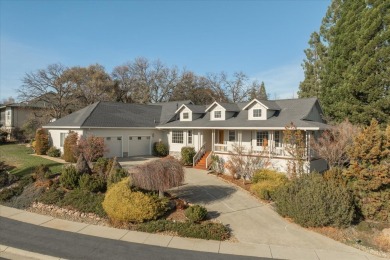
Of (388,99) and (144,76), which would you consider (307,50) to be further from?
(144,76)

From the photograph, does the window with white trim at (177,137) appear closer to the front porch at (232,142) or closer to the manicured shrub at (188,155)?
the front porch at (232,142)

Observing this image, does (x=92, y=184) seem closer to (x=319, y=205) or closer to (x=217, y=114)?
(x=319, y=205)

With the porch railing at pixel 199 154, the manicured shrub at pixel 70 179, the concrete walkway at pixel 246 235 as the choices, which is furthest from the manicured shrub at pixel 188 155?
the manicured shrub at pixel 70 179

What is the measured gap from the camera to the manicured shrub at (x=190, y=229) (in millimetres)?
10594

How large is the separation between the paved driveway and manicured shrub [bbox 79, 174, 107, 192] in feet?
12.8

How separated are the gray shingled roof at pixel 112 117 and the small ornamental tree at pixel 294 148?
613 inches

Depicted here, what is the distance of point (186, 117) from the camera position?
1138 inches

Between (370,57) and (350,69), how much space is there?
1807mm

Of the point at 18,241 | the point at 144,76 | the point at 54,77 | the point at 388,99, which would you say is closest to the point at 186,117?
the point at 388,99

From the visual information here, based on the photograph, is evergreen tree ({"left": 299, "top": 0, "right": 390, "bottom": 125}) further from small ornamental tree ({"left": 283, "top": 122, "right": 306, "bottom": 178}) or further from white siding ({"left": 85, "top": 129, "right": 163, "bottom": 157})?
white siding ({"left": 85, "top": 129, "right": 163, "bottom": 157})

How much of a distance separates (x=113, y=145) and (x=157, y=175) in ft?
51.3

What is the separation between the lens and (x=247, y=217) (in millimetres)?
12906

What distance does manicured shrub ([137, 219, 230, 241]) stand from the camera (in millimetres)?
10594

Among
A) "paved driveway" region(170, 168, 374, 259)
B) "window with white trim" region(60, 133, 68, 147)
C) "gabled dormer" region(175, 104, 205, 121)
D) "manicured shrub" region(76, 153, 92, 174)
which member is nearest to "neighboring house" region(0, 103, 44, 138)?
"window with white trim" region(60, 133, 68, 147)
